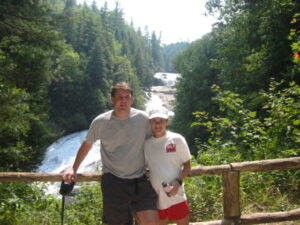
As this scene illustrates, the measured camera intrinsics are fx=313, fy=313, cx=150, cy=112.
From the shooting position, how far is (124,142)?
3.08 m

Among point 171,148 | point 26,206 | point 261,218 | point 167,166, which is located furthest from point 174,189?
point 26,206

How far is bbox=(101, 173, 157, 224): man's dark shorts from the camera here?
303 centimetres

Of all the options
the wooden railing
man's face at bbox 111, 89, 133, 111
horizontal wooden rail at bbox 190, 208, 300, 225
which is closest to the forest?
horizontal wooden rail at bbox 190, 208, 300, 225

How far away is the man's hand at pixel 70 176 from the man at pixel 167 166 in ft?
2.85

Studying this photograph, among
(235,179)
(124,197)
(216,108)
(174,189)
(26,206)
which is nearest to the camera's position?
(174,189)

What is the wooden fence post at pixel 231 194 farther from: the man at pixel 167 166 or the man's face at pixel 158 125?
the man's face at pixel 158 125

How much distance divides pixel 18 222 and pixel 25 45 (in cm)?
595

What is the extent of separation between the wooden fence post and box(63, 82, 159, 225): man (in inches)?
38.2

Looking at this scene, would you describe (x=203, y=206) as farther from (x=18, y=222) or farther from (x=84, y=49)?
(x=84, y=49)

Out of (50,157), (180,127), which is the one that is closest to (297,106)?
(180,127)

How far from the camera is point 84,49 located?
56.9m

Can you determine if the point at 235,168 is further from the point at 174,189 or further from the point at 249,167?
the point at 174,189

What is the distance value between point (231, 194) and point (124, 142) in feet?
4.68

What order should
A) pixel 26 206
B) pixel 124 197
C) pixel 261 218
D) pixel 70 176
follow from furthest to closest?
pixel 26 206, pixel 261 218, pixel 70 176, pixel 124 197
